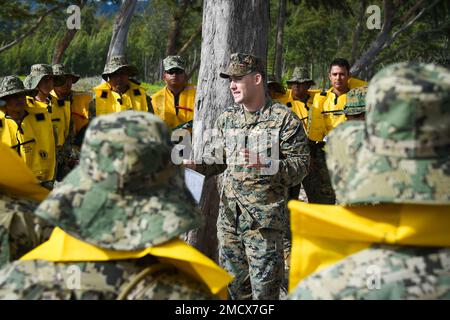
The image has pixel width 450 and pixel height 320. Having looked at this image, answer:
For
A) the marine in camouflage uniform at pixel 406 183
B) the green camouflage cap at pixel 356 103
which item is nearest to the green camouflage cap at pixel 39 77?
the green camouflage cap at pixel 356 103

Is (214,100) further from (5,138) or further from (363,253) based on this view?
(363,253)

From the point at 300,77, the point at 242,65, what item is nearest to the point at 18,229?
the point at 242,65

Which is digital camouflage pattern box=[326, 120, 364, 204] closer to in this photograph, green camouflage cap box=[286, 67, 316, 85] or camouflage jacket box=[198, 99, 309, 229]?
camouflage jacket box=[198, 99, 309, 229]

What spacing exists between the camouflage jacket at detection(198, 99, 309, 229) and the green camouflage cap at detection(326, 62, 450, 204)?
2.01 m

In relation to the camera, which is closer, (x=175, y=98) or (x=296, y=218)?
(x=296, y=218)

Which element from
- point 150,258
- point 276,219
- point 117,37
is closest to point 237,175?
point 276,219

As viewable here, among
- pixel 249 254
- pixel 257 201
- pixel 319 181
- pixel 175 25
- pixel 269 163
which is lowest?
pixel 249 254

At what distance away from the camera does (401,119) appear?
1.84 meters

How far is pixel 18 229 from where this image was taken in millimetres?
2381

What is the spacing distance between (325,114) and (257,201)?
111 inches

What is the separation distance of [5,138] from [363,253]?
4.06m

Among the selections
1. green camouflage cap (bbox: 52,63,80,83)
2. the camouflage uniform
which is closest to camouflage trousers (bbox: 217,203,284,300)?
the camouflage uniform

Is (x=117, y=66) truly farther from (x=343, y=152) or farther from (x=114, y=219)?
(x=343, y=152)

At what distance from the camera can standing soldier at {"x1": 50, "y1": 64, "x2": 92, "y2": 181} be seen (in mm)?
6324
